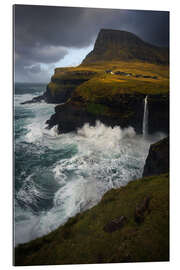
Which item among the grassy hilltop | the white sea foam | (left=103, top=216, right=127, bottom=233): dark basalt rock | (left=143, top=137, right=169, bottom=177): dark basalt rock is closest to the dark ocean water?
the white sea foam

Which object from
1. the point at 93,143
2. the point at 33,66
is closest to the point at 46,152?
the point at 93,143

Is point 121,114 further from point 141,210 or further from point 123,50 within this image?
point 141,210

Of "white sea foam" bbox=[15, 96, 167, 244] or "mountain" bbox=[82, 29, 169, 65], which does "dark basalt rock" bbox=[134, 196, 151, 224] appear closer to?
"white sea foam" bbox=[15, 96, 167, 244]

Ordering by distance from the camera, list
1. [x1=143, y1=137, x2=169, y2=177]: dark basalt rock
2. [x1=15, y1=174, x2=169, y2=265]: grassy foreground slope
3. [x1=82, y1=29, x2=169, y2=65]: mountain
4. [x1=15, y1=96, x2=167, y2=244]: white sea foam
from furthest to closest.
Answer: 1. [x1=82, y1=29, x2=169, y2=65]: mountain
2. [x1=143, y1=137, x2=169, y2=177]: dark basalt rock
3. [x1=15, y1=96, x2=167, y2=244]: white sea foam
4. [x1=15, y1=174, x2=169, y2=265]: grassy foreground slope

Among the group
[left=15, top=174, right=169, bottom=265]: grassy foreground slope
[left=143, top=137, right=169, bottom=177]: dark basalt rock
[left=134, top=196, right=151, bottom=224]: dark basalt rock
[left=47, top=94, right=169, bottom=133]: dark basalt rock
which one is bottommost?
[left=15, top=174, right=169, bottom=265]: grassy foreground slope

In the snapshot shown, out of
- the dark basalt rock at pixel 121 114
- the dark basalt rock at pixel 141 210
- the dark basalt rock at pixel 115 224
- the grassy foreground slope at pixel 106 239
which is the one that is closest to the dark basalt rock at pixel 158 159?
the dark basalt rock at pixel 121 114

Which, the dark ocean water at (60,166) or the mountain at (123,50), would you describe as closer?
the dark ocean water at (60,166)

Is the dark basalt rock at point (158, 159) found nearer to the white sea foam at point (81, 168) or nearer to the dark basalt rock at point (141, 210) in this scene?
the white sea foam at point (81, 168)
